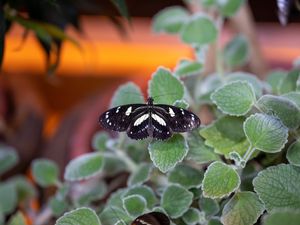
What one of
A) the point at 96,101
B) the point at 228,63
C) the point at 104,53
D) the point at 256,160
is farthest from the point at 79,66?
the point at 256,160

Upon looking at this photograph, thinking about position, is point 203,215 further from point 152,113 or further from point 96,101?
point 96,101

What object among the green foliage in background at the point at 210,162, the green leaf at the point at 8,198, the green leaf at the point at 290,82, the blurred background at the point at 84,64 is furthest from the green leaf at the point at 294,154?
the green leaf at the point at 8,198

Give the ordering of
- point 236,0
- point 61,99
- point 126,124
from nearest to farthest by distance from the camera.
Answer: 1. point 126,124
2. point 236,0
3. point 61,99

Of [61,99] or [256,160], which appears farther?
[61,99]

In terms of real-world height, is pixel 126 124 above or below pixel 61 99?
above

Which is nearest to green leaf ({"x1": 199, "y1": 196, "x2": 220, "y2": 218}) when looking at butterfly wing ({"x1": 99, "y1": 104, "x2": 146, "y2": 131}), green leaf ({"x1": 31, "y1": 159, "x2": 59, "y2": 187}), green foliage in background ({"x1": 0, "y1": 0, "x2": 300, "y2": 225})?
green foliage in background ({"x1": 0, "y1": 0, "x2": 300, "y2": 225})

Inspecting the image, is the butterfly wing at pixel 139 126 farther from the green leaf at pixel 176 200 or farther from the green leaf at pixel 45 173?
the green leaf at pixel 45 173

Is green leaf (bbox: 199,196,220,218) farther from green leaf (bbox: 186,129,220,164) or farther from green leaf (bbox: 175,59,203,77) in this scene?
green leaf (bbox: 175,59,203,77)
